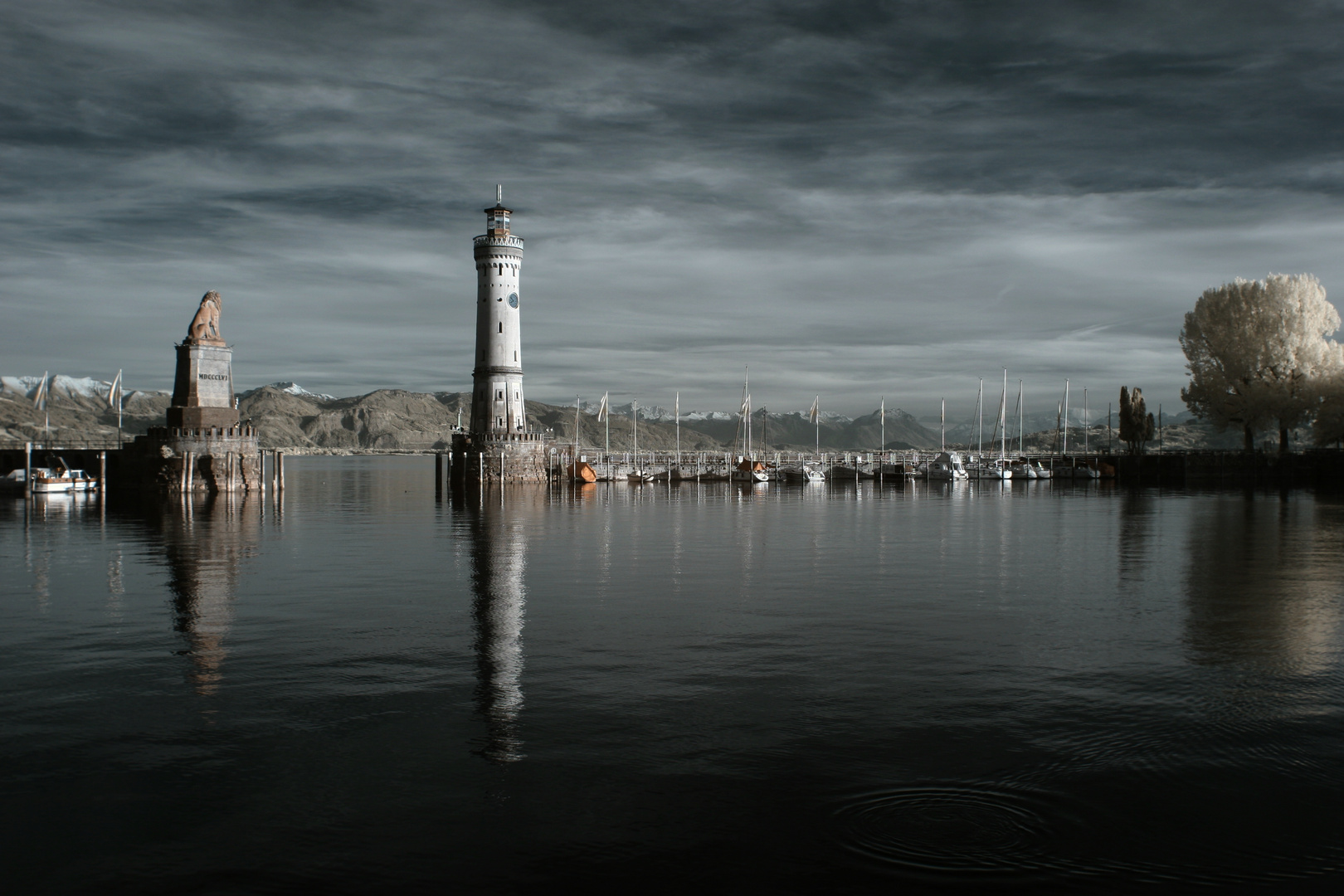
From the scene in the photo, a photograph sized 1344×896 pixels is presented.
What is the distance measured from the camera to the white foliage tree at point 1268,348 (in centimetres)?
9400

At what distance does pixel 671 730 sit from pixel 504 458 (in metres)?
87.2

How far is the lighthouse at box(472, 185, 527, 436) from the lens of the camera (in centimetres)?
9988

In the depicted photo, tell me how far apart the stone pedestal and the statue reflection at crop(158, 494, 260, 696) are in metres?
20.5

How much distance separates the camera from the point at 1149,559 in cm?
3425

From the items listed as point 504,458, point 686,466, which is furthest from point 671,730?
point 686,466

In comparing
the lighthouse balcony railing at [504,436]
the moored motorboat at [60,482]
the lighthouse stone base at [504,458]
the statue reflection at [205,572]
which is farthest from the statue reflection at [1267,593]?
the moored motorboat at [60,482]

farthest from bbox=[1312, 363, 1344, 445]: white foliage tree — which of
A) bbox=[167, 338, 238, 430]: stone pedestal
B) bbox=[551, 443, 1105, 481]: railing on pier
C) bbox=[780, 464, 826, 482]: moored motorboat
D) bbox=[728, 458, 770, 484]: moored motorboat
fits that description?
bbox=[167, 338, 238, 430]: stone pedestal

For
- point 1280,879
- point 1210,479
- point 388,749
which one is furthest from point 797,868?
point 1210,479

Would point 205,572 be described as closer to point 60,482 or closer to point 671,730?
point 671,730

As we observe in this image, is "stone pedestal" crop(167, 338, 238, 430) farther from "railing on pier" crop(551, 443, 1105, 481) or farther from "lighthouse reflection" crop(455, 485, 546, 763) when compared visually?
"lighthouse reflection" crop(455, 485, 546, 763)

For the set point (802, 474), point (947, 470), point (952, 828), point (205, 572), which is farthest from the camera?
point (947, 470)

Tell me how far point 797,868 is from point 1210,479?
4817 inches

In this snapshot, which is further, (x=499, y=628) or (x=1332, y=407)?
(x=1332, y=407)

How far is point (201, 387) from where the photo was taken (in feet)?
277
